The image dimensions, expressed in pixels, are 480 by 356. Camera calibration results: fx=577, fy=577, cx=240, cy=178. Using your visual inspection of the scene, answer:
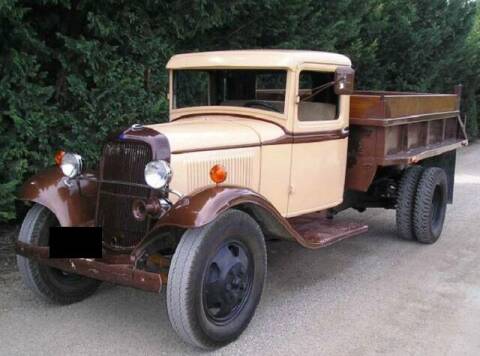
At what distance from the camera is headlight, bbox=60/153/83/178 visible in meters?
4.13

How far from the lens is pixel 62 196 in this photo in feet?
13.5

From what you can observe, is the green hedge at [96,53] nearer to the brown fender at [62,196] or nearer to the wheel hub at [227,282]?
the brown fender at [62,196]

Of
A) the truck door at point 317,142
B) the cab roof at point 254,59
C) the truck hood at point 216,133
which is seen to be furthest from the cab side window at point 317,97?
the truck hood at point 216,133

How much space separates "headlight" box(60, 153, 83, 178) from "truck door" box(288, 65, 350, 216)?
1.65 m

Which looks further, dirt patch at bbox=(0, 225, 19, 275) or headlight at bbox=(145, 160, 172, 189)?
dirt patch at bbox=(0, 225, 19, 275)

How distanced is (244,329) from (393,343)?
972 mm

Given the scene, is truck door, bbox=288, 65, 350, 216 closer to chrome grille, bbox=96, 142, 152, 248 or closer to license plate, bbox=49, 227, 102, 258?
chrome grille, bbox=96, 142, 152, 248

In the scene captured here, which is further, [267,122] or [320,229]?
[320,229]

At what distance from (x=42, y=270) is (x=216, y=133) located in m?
1.59

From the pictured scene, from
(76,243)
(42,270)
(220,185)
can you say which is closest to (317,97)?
(220,185)

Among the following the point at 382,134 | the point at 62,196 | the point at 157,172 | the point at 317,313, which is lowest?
the point at 317,313

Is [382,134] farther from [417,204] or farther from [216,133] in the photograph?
[216,133]

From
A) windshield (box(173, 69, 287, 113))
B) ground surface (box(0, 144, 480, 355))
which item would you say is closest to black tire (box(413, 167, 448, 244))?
ground surface (box(0, 144, 480, 355))

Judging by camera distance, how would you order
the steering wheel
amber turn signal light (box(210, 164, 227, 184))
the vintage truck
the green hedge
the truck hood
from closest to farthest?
the vintage truck < amber turn signal light (box(210, 164, 227, 184)) < the truck hood < the steering wheel < the green hedge
